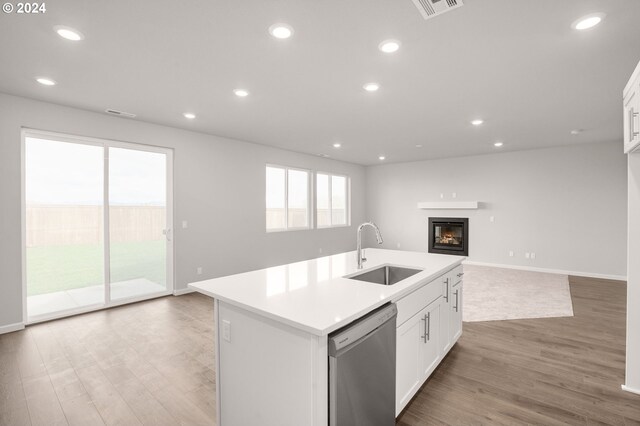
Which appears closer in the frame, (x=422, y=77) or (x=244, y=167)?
(x=422, y=77)

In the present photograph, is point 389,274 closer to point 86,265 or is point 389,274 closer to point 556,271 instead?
point 86,265

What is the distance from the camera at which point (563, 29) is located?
2.22m

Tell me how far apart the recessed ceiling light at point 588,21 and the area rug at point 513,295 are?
10.2 feet

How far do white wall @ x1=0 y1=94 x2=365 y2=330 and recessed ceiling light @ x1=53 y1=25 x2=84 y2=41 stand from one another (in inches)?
79.0

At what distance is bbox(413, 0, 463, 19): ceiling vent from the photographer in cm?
190

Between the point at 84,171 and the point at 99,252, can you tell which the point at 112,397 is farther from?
the point at 84,171

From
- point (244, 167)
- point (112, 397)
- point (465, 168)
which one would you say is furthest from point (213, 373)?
point (465, 168)

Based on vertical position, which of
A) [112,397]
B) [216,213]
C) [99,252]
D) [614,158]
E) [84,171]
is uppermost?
[614,158]

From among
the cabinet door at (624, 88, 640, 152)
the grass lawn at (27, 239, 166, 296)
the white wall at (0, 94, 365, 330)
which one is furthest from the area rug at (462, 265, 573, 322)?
the grass lawn at (27, 239, 166, 296)

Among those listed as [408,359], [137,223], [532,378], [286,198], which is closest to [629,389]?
[532,378]

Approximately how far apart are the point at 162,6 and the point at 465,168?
7.32 m

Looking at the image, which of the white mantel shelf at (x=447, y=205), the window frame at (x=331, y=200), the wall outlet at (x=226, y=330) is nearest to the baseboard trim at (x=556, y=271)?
the white mantel shelf at (x=447, y=205)

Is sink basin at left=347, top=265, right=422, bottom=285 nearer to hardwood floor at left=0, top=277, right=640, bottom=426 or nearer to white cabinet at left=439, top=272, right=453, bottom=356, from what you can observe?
white cabinet at left=439, top=272, right=453, bottom=356

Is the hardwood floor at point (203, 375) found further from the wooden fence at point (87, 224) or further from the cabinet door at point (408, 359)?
the wooden fence at point (87, 224)
